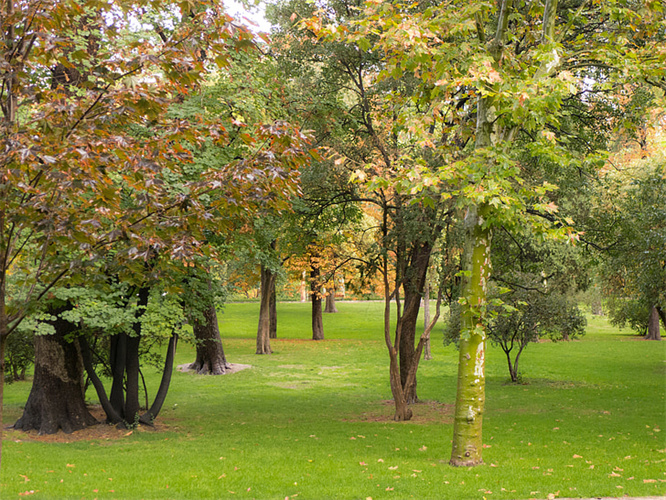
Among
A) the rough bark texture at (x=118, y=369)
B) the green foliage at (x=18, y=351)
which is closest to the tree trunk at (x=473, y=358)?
the rough bark texture at (x=118, y=369)

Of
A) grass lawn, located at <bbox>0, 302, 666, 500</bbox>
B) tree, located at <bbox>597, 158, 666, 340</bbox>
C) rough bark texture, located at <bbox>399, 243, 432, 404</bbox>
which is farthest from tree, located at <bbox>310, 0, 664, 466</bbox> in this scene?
rough bark texture, located at <bbox>399, 243, 432, 404</bbox>

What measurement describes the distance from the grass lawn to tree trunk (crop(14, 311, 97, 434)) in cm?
48

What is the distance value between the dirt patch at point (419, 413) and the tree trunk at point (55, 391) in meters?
6.30

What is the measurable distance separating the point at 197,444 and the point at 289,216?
5592 mm

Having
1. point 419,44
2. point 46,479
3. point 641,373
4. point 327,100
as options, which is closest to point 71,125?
point 419,44

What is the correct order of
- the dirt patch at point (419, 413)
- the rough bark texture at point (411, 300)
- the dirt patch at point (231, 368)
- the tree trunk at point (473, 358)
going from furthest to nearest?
the dirt patch at point (231, 368) → the dirt patch at point (419, 413) → the rough bark texture at point (411, 300) → the tree trunk at point (473, 358)

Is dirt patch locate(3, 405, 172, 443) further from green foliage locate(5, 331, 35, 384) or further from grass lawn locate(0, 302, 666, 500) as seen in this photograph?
green foliage locate(5, 331, 35, 384)

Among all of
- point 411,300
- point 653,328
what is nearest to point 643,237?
point 411,300

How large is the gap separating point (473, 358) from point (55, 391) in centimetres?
893

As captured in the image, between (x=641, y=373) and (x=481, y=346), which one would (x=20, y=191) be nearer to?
(x=481, y=346)

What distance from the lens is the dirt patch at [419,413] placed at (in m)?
14.0

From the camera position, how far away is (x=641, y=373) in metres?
23.1

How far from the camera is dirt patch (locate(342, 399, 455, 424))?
14016 millimetres

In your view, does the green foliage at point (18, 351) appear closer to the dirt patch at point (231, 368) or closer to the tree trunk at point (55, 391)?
the tree trunk at point (55, 391)
